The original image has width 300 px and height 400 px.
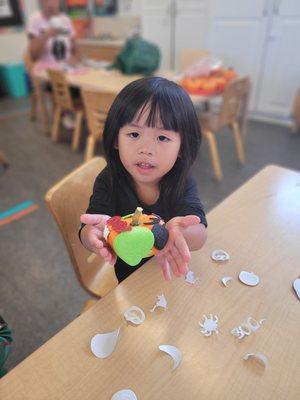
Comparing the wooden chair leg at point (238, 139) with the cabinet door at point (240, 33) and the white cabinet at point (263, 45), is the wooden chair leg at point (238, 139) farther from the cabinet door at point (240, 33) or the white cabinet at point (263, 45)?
the cabinet door at point (240, 33)

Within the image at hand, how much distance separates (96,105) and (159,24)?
104 inches

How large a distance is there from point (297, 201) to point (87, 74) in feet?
8.00

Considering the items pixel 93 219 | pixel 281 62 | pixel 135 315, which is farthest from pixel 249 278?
pixel 281 62

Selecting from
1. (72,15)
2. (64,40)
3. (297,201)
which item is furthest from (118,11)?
(297,201)

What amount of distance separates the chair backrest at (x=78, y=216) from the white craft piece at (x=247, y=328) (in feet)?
1.61

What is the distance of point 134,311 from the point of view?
1.96 ft

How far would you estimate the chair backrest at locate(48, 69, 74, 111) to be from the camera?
2.61 m

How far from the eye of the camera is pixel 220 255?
0.73 m

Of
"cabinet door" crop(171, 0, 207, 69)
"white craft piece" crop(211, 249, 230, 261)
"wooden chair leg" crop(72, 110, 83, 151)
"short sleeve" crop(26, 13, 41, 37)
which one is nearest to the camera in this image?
"white craft piece" crop(211, 249, 230, 261)

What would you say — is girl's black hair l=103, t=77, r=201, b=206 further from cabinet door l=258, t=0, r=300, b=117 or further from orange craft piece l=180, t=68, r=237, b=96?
cabinet door l=258, t=0, r=300, b=117

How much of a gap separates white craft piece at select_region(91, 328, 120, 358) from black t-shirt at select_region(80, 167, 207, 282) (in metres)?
0.30

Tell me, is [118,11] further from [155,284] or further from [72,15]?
[155,284]

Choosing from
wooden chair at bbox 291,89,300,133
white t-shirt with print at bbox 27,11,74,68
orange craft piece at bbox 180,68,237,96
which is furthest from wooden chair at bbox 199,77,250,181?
white t-shirt with print at bbox 27,11,74,68

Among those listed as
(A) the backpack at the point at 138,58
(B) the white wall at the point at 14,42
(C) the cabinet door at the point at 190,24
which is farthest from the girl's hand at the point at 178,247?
(B) the white wall at the point at 14,42
